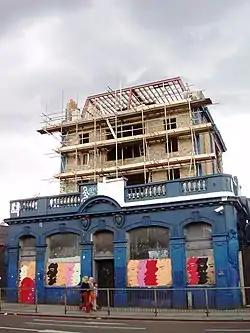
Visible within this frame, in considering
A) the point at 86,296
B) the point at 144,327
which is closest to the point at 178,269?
the point at 86,296

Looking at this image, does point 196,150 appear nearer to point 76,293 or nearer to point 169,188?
point 169,188

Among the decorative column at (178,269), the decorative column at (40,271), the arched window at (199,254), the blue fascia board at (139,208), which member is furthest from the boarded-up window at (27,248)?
the arched window at (199,254)

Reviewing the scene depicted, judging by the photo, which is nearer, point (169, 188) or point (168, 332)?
point (168, 332)

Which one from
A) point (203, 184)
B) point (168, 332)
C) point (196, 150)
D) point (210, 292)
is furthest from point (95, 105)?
point (168, 332)

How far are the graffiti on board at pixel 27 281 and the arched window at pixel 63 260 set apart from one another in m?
1.04

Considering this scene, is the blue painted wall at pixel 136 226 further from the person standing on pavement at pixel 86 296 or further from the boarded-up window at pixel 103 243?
the person standing on pavement at pixel 86 296

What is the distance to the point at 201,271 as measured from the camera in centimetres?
2117

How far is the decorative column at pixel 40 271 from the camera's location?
24641mm

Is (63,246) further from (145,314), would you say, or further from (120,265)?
(145,314)

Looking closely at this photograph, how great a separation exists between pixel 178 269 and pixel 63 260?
703cm

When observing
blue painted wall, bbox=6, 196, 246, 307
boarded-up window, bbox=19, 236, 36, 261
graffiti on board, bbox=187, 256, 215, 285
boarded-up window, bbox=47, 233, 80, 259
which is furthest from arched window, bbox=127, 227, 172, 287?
boarded-up window, bbox=19, 236, 36, 261

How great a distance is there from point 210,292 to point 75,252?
8190 mm

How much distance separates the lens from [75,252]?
80.6ft

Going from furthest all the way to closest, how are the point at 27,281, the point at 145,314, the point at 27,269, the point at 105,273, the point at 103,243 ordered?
the point at 27,269 < the point at 27,281 < the point at 103,243 < the point at 105,273 < the point at 145,314
